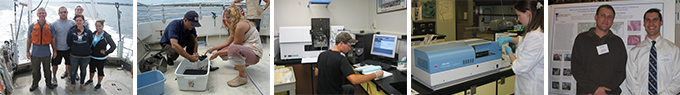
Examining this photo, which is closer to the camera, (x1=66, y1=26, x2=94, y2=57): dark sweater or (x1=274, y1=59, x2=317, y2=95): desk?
(x1=66, y1=26, x2=94, y2=57): dark sweater

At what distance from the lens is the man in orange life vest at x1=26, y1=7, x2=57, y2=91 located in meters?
1.90

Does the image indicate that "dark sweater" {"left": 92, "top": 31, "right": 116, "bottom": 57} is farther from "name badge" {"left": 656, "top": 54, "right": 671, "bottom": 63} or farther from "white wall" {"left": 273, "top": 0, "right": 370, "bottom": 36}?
"name badge" {"left": 656, "top": 54, "right": 671, "bottom": 63}

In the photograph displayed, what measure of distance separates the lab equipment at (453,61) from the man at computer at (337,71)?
0.43 m

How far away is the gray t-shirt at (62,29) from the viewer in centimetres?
188

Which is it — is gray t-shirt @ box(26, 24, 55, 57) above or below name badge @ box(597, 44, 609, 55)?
above

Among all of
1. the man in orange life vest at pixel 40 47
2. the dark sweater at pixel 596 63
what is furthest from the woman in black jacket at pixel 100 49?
the dark sweater at pixel 596 63

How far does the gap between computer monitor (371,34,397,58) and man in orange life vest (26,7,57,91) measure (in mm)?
2081

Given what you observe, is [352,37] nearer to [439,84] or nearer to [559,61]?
[439,84]

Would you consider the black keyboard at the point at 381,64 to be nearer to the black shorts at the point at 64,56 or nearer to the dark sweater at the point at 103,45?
the dark sweater at the point at 103,45

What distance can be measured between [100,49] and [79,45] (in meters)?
0.12

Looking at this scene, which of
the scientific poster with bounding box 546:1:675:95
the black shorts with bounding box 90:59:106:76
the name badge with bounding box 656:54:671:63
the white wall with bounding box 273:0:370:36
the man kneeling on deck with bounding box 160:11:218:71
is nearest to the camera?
the man kneeling on deck with bounding box 160:11:218:71

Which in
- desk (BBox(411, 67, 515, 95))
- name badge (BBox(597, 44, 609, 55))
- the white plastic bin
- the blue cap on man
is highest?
the blue cap on man

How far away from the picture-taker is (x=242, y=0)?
1889 millimetres

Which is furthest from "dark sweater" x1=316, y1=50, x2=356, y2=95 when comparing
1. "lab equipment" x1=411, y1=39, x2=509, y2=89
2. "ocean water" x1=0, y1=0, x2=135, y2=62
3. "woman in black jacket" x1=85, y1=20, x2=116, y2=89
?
"woman in black jacket" x1=85, y1=20, x2=116, y2=89
